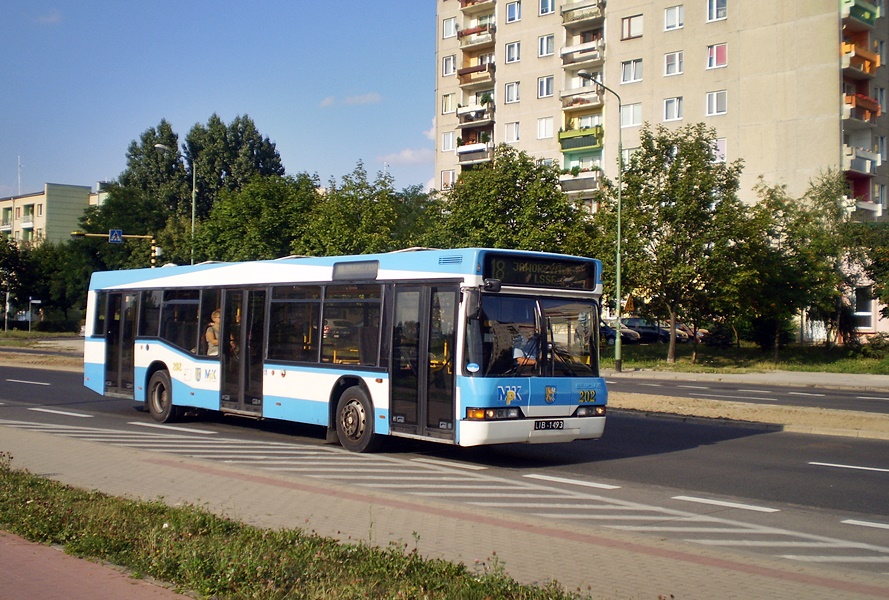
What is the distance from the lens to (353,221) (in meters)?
46.6

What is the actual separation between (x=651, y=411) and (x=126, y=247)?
67.6 metres

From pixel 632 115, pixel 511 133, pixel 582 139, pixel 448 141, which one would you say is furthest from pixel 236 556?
pixel 448 141

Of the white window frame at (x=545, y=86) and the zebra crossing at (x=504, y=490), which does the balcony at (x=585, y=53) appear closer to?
the white window frame at (x=545, y=86)

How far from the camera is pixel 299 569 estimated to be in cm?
602

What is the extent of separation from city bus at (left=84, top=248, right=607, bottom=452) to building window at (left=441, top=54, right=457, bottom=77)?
197ft

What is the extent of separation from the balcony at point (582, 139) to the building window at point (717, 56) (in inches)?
343

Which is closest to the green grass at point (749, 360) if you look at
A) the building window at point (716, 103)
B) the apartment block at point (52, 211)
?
the building window at point (716, 103)

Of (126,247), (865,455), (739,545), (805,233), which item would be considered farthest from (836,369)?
(126,247)

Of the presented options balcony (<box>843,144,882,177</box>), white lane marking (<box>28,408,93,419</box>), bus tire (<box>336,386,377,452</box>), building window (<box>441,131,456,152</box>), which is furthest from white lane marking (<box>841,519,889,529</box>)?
building window (<box>441,131,456,152</box>)

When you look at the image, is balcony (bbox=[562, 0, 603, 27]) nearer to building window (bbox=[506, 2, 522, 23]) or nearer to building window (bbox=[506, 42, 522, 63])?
building window (bbox=[506, 2, 522, 23])

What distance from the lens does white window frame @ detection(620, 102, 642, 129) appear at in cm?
5991

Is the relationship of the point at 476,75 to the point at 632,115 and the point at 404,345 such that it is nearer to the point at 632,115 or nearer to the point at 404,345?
the point at 632,115

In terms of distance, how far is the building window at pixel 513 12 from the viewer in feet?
223

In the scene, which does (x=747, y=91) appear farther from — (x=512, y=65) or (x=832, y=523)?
(x=832, y=523)
